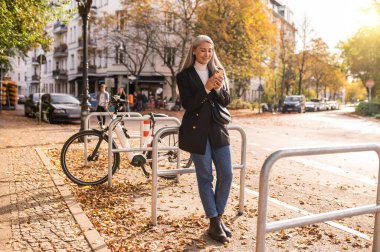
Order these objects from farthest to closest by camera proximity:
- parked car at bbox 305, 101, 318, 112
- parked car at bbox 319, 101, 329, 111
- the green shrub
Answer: parked car at bbox 319, 101, 329, 111 → parked car at bbox 305, 101, 318, 112 → the green shrub

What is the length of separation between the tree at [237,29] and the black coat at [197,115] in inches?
1302

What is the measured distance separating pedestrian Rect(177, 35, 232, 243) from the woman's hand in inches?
1.9

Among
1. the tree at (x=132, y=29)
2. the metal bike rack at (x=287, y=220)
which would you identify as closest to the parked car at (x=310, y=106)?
the tree at (x=132, y=29)

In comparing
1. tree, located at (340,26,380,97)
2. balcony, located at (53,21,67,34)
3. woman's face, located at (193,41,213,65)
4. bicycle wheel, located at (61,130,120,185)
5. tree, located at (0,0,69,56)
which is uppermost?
balcony, located at (53,21,67,34)

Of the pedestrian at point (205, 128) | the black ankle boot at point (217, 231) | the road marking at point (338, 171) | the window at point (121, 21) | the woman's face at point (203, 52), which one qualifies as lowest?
the road marking at point (338, 171)

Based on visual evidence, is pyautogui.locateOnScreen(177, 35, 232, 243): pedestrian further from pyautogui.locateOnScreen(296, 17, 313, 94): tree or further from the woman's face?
pyautogui.locateOnScreen(296, 17, 313, 94): tree

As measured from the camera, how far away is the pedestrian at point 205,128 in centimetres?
424

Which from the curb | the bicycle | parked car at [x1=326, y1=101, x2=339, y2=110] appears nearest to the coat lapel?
the curb

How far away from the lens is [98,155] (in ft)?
23.9

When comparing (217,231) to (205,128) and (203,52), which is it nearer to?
(205,128)

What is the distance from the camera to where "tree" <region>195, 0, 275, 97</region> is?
3706cm

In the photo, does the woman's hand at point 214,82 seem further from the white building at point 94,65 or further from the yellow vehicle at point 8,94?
the yellow vehicle at point 8,94

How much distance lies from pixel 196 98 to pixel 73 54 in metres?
61.3

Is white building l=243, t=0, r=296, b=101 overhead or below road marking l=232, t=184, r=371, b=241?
overhead
